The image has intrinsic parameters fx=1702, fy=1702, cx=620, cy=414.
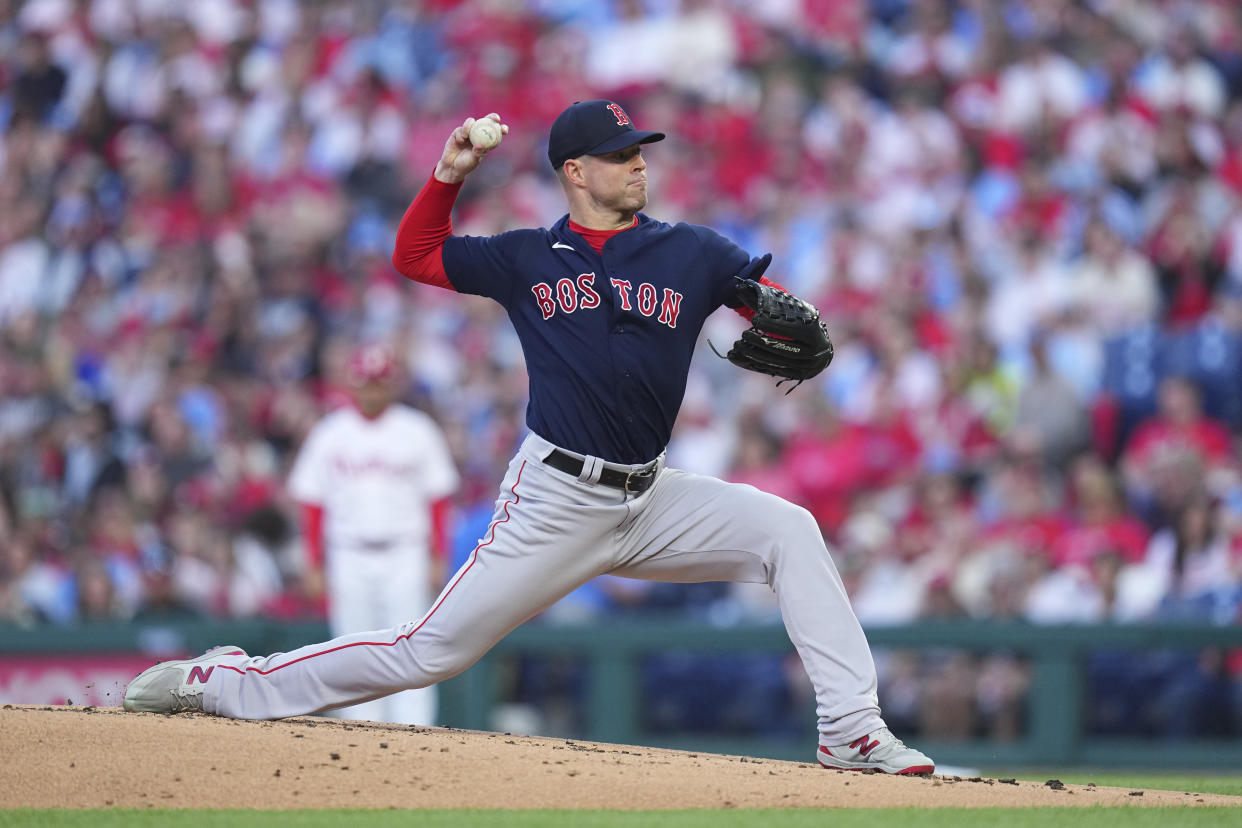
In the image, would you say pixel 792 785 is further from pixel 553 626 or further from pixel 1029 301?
pixel 1029 301

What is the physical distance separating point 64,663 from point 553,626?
8.19ft

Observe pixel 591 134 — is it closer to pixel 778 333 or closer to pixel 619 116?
pixel 619 116

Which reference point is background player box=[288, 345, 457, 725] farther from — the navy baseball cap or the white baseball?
the white baseball

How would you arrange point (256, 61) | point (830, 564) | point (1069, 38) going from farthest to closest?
1. point (256, 61)
2. point (1069, 38)
3. point (830, 564)

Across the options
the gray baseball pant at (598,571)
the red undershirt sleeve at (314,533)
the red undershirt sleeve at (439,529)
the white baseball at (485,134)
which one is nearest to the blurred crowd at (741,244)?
the red undershirt sleeve at (439,529)

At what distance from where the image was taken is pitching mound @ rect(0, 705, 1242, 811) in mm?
4316

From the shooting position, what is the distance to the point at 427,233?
4711 mm

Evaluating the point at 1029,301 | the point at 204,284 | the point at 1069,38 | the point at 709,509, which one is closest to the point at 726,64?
the point at 1069,38

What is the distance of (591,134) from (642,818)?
1850 mm

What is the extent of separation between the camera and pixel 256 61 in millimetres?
13195

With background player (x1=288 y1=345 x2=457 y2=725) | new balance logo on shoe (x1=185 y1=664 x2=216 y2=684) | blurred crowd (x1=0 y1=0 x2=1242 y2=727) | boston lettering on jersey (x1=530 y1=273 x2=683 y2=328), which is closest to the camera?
boston lettering on jersey (x1=530 y1=273 x2=683 y2=328)

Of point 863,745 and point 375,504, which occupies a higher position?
point 375,504

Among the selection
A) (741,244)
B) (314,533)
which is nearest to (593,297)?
(314,533)

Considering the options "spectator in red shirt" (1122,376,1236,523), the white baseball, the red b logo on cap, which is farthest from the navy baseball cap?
"spectator in red shirt" (1122,376,1236,523)
